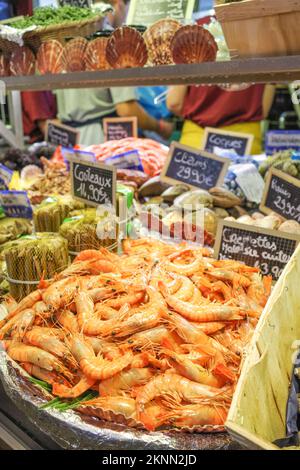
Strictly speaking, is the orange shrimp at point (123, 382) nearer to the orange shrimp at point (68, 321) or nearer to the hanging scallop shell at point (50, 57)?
the orange shrimp at point (68, 321)

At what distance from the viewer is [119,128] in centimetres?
416

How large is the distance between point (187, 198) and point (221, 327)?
4.08 feet

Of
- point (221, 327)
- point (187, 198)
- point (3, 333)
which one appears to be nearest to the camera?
point (221, 327)

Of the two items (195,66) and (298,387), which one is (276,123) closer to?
(195,66)

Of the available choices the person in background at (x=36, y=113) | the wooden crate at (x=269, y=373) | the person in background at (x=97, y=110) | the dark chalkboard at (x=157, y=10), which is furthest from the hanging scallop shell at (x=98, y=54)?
the person in background at (x=36, y=113)

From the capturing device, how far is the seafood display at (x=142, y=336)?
4.53ft

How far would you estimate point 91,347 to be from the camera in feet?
4.99

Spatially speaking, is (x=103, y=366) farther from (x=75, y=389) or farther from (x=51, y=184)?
(x=51, y=184)

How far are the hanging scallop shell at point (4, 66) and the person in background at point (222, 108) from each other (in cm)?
234

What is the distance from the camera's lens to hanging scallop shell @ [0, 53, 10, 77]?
2.86m

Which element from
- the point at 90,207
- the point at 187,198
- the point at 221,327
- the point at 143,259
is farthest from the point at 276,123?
the point at 221,327

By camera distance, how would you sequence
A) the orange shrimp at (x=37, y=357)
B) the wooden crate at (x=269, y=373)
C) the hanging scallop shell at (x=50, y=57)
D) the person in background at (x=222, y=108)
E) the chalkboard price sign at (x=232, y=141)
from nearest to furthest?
the wooden crate at (x=269, y=373) < the orange shrimp at (x=37, y=357) < the hanging scallop shell at (x=50, y=57) < the chalkboard price sign at (x=232, y=141) < the person in background at (x=222, y=108)

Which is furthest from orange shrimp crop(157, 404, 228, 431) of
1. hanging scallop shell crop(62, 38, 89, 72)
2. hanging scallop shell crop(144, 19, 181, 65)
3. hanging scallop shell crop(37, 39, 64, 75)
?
hanging scallop shell crop(37, 39, 64, 75)

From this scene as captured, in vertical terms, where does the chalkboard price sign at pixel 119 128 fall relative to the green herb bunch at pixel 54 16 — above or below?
below
